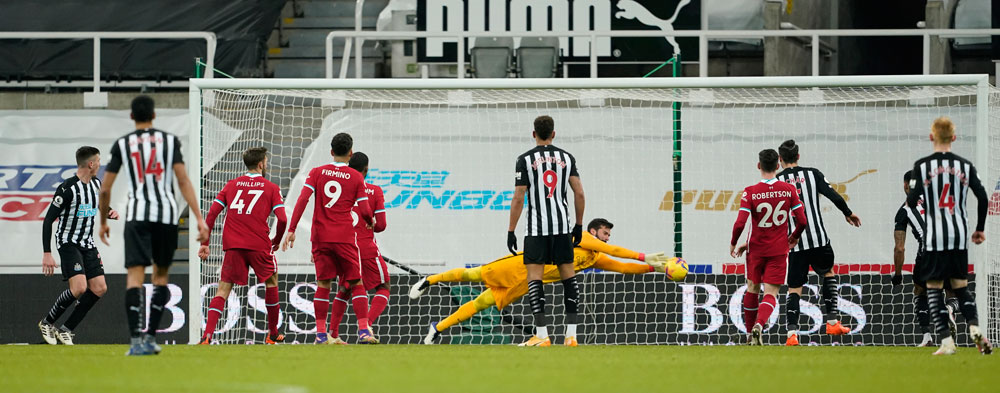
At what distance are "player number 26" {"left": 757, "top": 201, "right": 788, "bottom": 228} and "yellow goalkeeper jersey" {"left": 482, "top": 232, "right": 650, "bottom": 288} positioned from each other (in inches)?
45.5

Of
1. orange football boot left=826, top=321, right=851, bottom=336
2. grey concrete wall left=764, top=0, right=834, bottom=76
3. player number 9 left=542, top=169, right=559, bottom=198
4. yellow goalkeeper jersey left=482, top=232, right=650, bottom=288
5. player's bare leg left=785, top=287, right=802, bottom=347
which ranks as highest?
grey concrete wall left=764, top=0, right=834, bottom=76

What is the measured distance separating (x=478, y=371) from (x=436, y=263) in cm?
703

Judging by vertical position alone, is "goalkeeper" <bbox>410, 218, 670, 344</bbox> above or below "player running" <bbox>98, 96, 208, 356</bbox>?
below

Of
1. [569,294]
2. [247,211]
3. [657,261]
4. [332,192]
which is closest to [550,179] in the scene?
[569,294]

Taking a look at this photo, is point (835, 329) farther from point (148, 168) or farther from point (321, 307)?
point (148, 168)

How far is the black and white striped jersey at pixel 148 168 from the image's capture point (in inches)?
307

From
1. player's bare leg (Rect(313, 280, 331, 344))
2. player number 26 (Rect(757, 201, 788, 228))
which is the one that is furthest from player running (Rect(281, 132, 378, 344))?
player number 26 (Rect(757, 201, 788, 228))

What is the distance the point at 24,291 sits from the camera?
13.7 m

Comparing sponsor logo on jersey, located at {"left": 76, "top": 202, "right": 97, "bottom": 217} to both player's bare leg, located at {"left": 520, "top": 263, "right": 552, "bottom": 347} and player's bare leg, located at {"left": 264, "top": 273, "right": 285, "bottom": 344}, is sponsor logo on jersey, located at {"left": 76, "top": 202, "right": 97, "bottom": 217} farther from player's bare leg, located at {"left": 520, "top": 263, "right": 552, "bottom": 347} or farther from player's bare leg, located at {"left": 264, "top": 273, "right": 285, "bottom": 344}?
player's bare leg, located at {"left": 520, "top": 263, "right": 552, "bottom": 347}

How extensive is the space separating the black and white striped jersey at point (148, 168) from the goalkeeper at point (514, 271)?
3603mm

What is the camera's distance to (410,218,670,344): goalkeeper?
10.9m

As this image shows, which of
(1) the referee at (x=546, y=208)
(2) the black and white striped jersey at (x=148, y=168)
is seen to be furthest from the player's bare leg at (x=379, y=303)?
(2) the black and white striped jersey at (x=148, y=168)

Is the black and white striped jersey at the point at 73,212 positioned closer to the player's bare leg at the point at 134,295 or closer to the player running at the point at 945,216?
the player's bare leg at the point at 134,295

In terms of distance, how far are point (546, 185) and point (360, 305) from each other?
198 cm
